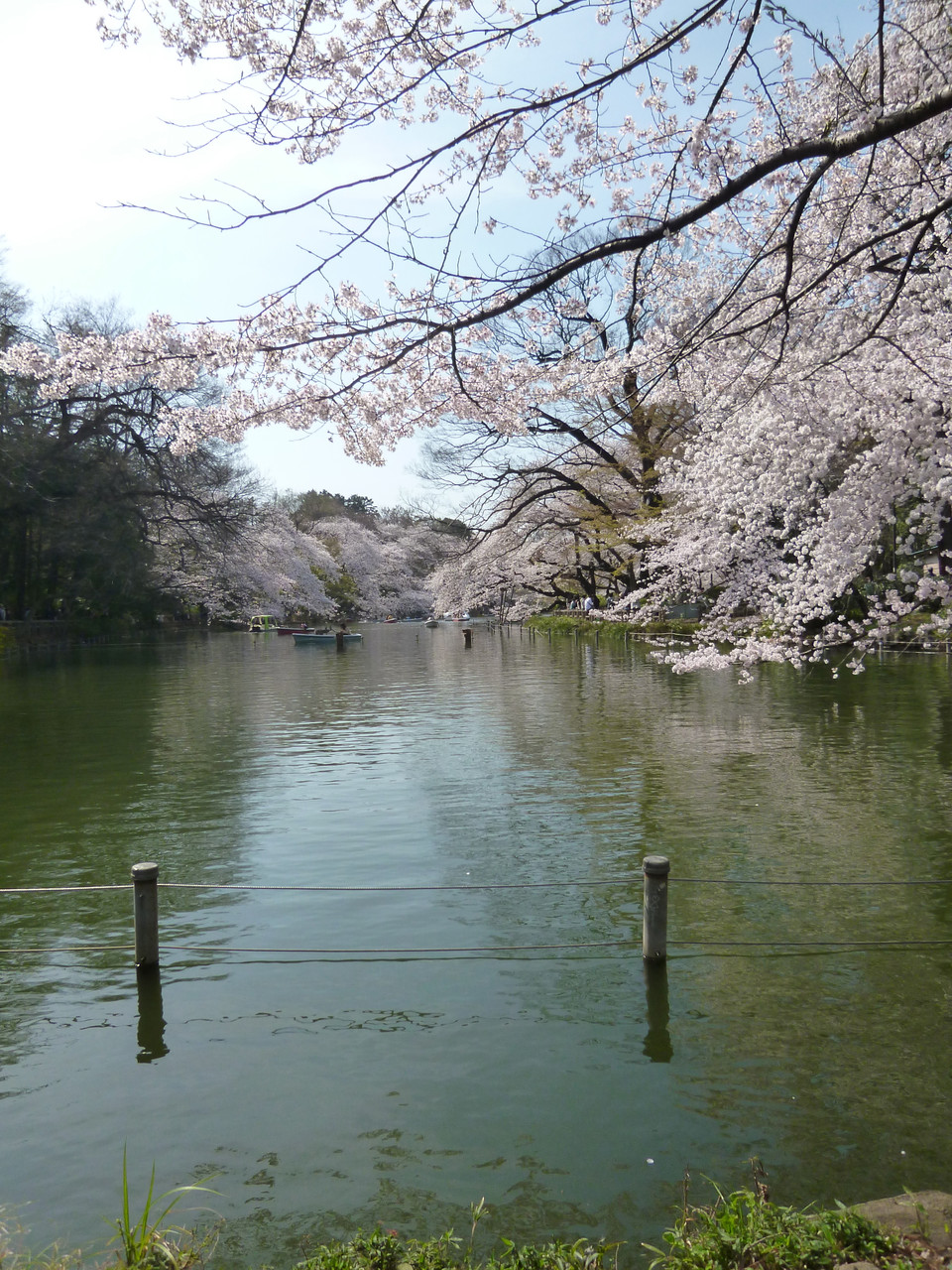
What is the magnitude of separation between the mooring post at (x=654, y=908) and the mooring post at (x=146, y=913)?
3314mm

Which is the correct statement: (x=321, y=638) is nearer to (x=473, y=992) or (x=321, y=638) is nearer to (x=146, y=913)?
(x=146, y=913)

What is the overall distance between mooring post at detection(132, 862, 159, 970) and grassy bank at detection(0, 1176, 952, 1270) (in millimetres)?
2375

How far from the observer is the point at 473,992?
632cm

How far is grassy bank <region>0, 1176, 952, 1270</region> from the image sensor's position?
3.15 meters

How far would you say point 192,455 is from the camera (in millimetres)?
35656

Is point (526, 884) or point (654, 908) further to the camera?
point (526, 884)

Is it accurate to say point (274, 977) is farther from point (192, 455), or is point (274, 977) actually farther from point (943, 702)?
point (192, 455)

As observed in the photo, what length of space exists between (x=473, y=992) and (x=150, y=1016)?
2196 mm

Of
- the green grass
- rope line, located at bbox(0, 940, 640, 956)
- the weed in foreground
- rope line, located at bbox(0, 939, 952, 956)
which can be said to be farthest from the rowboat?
the green grass

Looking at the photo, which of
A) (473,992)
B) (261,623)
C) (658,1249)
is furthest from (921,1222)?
(261,623)

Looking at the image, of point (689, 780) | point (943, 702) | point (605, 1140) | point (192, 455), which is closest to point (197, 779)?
point (689, 780)

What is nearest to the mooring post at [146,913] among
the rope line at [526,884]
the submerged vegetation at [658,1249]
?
the rope line at [526,884]

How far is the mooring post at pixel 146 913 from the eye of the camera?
19.9 feet

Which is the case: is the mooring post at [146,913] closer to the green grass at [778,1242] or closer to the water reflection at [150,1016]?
the water reflection at [150,1016]
